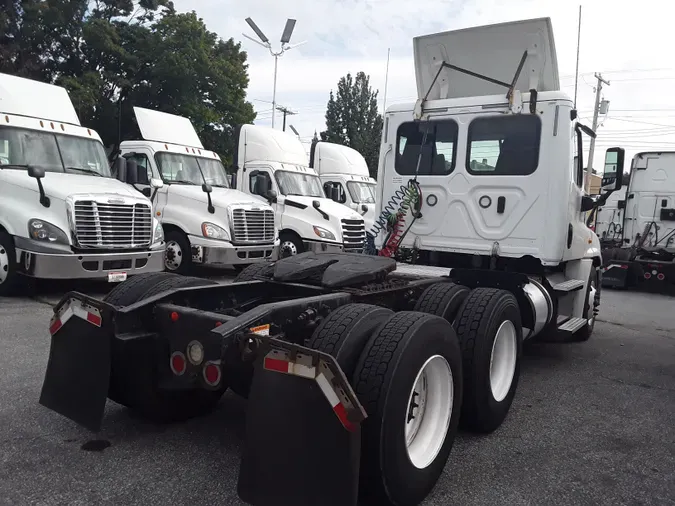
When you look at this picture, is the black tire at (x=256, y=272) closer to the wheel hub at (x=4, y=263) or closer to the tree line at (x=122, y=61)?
the wheel hub at (x=4, y=263)

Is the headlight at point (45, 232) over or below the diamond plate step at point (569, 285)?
over

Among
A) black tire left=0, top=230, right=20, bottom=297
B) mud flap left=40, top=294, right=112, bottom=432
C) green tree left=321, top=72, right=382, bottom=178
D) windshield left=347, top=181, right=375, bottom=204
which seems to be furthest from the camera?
green tree left=321, top=72, right=382, bottom=178

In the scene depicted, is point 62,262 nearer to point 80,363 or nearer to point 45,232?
point 45,232

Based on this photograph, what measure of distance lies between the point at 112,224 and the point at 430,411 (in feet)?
21.5

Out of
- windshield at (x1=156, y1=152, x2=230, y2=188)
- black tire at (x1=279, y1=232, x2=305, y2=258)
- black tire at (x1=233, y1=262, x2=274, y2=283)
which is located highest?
windshield at (x1=156, y1=152, x2=230, y2=188)

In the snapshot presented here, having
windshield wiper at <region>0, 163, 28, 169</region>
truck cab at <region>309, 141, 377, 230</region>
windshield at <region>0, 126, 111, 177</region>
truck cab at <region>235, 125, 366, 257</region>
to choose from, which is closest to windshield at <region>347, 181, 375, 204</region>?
truck cab at <region>309, 141, 377, 230</region>

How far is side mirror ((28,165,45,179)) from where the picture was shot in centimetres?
794

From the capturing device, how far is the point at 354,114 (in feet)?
144

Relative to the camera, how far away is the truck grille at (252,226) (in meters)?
11.3

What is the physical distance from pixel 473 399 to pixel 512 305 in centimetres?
91

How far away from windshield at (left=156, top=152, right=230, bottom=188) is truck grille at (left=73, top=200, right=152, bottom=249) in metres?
2.67

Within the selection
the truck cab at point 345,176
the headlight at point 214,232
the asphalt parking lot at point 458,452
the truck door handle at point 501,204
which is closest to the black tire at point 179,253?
the headlight at point 214,232

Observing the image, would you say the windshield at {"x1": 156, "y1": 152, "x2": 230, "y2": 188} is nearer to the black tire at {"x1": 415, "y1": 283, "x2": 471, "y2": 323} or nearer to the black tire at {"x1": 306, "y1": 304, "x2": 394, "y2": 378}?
the black tire at {"x1": 415, "y1": 283, "x2": 471, "y2": 323}

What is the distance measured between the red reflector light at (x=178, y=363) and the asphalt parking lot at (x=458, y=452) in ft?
1.80
